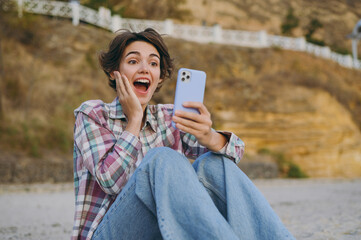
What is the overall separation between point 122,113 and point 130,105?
0.13m

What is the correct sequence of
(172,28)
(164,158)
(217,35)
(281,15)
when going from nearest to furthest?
(164,158)
(172,28)
(217,35)
(281,15)

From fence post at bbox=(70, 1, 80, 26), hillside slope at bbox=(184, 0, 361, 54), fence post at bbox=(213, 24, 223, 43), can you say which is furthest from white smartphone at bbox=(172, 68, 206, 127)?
hillside slope at bbox=(184, 0, 361, 54)

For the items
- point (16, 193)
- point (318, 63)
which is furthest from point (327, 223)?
point (318, 63)

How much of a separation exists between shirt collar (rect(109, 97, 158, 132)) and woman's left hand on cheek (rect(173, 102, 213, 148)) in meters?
0.43

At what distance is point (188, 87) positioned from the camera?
5.97 ft

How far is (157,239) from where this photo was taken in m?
1.80

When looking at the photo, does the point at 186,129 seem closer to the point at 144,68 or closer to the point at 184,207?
the point at 184,207

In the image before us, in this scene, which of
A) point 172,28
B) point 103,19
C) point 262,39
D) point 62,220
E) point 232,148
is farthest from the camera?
point 262,39

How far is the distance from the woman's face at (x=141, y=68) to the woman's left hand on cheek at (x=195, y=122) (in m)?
0.48

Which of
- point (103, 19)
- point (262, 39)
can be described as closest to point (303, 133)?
point (262, 39)

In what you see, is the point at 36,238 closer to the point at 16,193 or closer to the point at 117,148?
the point at 117,148

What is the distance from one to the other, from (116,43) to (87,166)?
2.69 ft

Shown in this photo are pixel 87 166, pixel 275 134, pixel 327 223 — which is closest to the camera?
pixel 87 166

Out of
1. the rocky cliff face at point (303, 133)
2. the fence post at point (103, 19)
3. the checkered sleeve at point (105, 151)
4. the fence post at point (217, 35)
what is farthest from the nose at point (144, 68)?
the fence post at point (217, 35)
